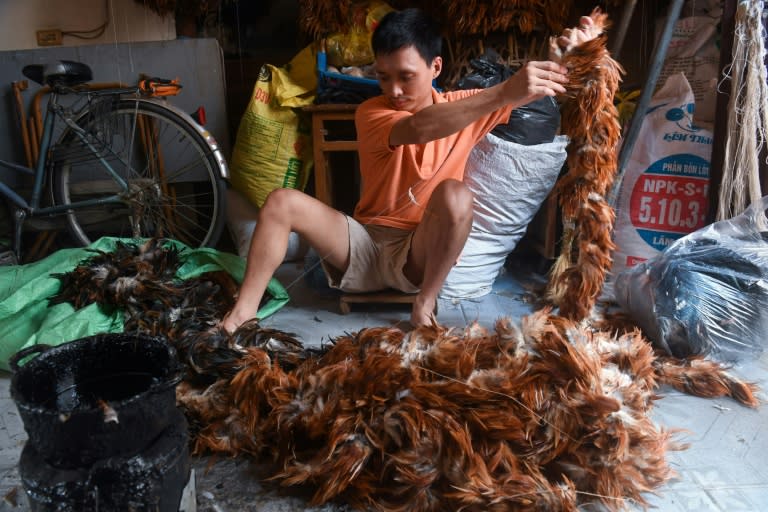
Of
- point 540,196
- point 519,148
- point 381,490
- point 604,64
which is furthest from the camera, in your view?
point 540,196

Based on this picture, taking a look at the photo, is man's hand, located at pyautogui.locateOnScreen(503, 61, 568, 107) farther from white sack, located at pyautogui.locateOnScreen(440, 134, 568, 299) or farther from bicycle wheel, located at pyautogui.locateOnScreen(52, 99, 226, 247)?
bicycle wheel, located at pyautogui.locateOnScreen(52, 99, 226, 247)

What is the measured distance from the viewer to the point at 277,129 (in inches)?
117

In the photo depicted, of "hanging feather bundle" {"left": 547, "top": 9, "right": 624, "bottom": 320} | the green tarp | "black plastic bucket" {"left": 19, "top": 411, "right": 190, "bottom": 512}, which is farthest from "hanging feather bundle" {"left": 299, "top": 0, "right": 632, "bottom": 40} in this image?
"black plastic bucket" {"left": 19, "top": 411, "right": 190, "bottom": 512}

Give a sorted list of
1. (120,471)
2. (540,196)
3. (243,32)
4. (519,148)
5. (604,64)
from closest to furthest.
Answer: (120,471) → (604,64) → (519,148) → (540,196) → (243,32)

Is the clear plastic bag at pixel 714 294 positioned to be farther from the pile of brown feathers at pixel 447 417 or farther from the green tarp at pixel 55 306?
the green tarp at pixel 55 306

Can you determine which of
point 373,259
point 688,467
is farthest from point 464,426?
point 373,259

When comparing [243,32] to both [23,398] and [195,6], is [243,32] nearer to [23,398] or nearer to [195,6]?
[195,6]

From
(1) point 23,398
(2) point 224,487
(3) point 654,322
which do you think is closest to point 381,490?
(2) point 224,487

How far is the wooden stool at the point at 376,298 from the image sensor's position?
240cm

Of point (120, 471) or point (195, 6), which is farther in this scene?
point (195, 6)

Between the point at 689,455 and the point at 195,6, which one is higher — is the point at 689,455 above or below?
below

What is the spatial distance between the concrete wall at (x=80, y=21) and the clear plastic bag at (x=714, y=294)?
296cm

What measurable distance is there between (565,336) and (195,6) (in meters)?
2.92

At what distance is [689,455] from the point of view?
1465 mm
